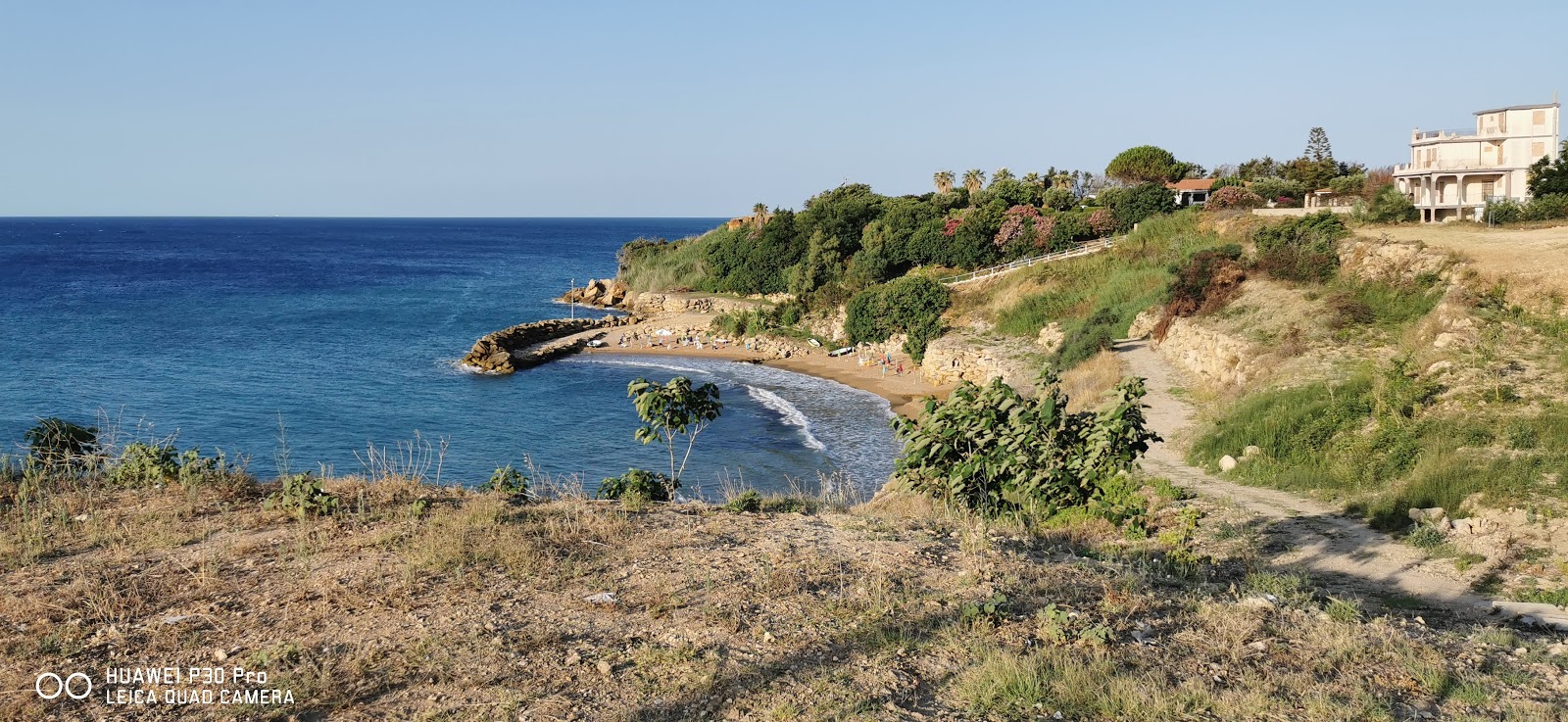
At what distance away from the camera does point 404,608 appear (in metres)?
7.21

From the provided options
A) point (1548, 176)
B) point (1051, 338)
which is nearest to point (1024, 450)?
point (1051, 338)

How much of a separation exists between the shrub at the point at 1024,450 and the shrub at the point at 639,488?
3151 millimetres

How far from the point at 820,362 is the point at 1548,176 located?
97.2 ft

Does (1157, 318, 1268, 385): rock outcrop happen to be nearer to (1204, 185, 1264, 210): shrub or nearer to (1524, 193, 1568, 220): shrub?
(1524, 193, 1568, 220): shrub

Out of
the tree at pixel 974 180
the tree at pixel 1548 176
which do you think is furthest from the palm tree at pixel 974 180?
the tree at pixel 1548 176

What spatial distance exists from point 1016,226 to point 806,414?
23545mm

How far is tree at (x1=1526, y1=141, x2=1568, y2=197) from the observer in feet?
115

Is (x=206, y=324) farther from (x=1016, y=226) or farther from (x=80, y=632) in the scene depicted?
(x=80, y=632)

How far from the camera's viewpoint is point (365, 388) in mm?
41094

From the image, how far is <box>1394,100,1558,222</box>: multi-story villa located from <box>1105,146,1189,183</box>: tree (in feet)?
115

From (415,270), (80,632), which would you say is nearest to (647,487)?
(80,632)

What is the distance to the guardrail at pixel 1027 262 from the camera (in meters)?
47.5

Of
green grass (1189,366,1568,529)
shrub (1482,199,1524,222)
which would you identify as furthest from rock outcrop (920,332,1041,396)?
shrub (1482,199,1524,222)

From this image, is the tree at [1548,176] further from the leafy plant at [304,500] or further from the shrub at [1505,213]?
the leafy plant at [304,500]
